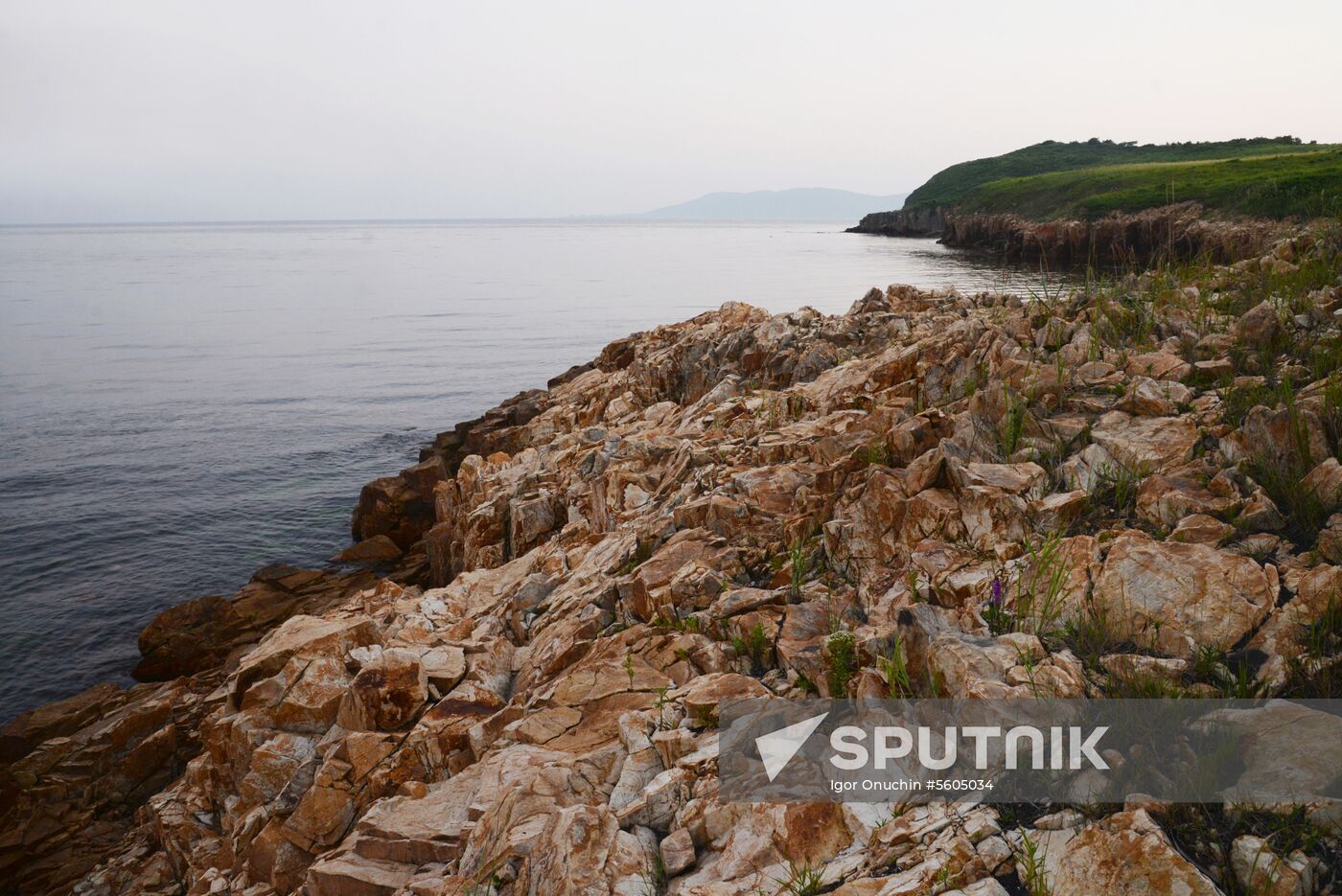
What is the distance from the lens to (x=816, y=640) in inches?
233

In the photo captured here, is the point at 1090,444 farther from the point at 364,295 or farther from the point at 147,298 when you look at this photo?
the point at 147,298

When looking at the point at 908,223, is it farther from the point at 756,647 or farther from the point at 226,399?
the point at 756,647

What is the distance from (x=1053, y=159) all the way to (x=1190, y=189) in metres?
112

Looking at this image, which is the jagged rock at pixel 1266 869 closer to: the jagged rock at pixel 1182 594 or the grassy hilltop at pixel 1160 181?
the jagged rock at pixel 1182 594

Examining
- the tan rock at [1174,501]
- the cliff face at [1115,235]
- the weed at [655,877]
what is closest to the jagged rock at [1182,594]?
the tan rock at [1174,501]

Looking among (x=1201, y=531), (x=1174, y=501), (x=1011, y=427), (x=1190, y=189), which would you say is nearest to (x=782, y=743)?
(x=1201, y=531)

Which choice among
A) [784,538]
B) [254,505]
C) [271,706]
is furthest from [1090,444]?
[254,505]

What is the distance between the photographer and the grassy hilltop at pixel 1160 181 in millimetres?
57156

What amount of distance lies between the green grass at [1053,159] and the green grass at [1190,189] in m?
26.2

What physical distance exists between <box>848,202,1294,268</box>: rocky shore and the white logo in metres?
28.8

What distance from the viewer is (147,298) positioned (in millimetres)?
74375

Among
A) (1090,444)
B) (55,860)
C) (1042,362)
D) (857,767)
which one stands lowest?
(55,860)

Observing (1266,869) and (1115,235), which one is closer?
(1266,869)

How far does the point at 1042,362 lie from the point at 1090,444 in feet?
7.17
